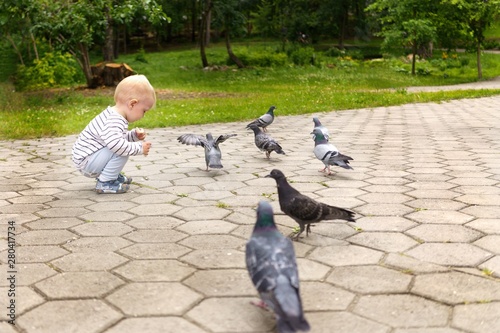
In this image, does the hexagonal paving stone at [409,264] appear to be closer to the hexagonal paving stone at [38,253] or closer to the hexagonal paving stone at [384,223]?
the hexagonal paving stone at [384,223]

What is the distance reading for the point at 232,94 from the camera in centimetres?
1786

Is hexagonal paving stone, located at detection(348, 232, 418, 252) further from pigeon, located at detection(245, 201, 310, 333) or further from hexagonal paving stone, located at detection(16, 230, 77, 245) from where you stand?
hexagonal paving stone, located at detection(16, 230, 77, 245)

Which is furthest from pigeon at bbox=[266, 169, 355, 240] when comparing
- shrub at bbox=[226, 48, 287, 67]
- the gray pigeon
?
shrub at bbox=[226, 48, 287, 67]

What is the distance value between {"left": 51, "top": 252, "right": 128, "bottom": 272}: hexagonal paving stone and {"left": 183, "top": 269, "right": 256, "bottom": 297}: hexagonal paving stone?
55 cm

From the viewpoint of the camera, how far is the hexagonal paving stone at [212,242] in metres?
3.75

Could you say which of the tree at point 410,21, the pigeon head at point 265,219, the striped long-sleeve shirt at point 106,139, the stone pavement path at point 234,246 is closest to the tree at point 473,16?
the tree at point 410,21

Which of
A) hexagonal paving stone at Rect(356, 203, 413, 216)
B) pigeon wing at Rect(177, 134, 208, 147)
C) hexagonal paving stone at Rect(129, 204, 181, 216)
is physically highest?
pigeon wing at Rect(177, 134, 208, 147)

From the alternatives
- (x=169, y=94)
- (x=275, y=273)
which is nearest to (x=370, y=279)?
(x=275, y=273)

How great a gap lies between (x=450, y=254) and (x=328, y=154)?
2388 mm

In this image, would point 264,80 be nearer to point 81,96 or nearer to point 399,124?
point 81,96

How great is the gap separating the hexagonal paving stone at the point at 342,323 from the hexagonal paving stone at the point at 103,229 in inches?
72.2

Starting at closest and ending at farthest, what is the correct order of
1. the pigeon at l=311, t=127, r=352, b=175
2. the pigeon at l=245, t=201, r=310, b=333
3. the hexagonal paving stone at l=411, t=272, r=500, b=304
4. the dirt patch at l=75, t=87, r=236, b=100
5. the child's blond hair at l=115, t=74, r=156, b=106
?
1. the pigeon at l=245, t=201, r=310, b=333
2. the hexagonal paving stone at l=411, t=272, r=500, b=304
3. the child's blond hair at l=115, t=74, r=156, b=106
4. the pigeon at l=311, t=127, r=352, b=175
5. the dirt patch at l=75, t=87, r=236, b=100

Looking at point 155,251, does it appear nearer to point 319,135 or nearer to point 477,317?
point 477,317

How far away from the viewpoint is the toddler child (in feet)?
16.9
